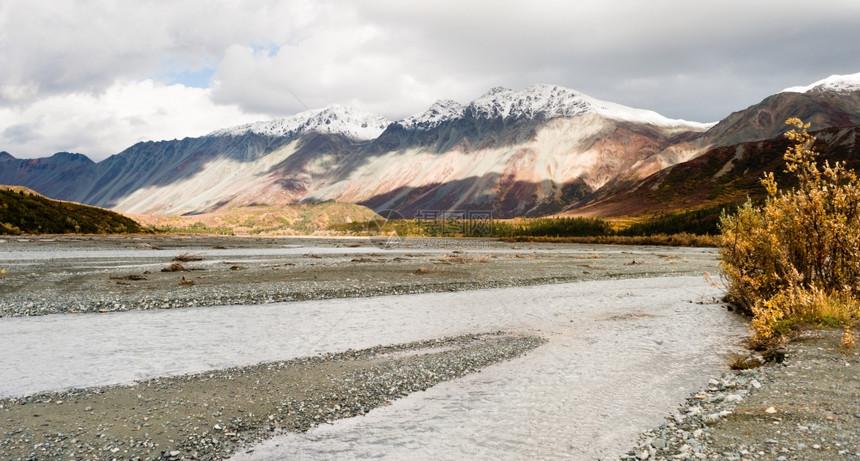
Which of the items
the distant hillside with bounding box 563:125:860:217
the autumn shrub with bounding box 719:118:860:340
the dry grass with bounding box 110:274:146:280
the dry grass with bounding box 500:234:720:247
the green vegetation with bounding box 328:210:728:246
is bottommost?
the dry grass with bounding box 500:234:720:247

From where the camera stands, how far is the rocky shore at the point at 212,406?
835 cm

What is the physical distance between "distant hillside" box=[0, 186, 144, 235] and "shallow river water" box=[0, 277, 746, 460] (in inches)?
2459

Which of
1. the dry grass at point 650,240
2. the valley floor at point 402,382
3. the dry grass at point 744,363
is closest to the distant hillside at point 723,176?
the dry grass at point 650,240

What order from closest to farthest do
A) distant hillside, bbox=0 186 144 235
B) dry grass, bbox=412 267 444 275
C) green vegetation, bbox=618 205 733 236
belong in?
dry grass, bbox=412 267 444 275, distant hillside, bbox=0 186 144 235, green vegetation, bbox=618 205 733 236

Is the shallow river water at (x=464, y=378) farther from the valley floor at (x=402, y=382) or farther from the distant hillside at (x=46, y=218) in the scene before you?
the distant hillside at (x=46, y=218)

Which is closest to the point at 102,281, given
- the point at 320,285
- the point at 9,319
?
the point at 9,319

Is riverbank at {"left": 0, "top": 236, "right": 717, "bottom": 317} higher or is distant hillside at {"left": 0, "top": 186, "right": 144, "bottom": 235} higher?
distant hillside at {"left": 0, "top": 186, "right": 144, "bottom": 235}

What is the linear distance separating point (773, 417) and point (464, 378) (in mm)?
6710

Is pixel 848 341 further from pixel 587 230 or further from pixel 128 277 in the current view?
pixel 587 230

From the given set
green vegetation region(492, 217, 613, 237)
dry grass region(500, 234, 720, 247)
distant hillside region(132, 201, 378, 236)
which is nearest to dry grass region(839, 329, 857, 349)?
dry grass region(500, 234, 720, 247)

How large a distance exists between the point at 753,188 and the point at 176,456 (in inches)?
7058

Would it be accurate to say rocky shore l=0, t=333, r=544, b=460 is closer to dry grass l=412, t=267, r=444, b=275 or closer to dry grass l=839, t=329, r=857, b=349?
dry grass l=839, t=329, r=857, b=349

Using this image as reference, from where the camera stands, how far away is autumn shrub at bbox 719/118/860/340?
14.7 metres

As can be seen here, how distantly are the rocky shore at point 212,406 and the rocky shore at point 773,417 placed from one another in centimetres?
556
